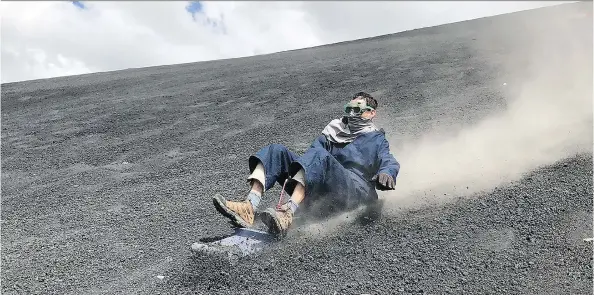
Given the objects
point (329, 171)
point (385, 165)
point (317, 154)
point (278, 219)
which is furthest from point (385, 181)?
point (278, 219)

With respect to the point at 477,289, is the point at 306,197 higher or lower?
higher

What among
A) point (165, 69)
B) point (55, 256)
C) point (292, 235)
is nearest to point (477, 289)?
point (292, 235)

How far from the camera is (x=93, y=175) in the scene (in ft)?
23.3

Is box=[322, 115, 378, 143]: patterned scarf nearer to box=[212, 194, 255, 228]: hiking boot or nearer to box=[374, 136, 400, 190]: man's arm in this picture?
box=[374, 136, 400, 190]: man's arm

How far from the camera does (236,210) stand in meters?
3.76

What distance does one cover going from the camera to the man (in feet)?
12.4

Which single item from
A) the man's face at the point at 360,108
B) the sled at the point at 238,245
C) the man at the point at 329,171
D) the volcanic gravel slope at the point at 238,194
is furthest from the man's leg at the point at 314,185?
the man's face at the point at 360,108

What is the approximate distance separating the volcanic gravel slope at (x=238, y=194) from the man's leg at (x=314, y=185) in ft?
0.79

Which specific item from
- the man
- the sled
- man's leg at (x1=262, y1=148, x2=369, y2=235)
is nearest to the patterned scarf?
the man

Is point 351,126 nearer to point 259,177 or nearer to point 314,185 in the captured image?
point 314,185

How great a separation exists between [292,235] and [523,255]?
1.63 m

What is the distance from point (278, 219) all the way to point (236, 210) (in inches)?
13.5

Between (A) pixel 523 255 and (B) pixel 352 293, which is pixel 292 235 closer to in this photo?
(B) pixel 352 293

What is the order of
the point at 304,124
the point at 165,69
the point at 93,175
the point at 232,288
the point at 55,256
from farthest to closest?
1. the point at 165,69
2. the point at 304,124
3. the point at 93,175
4. the point at 55,256
5. the point at 232,288
